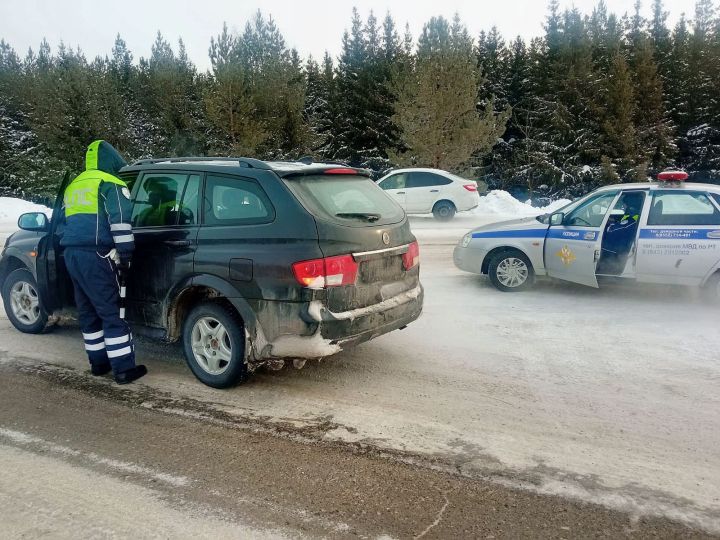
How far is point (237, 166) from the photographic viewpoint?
4535mm

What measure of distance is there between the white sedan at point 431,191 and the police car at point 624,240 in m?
10.6

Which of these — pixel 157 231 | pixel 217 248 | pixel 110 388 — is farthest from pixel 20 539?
pixel 157 231

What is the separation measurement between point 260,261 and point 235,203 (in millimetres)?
590

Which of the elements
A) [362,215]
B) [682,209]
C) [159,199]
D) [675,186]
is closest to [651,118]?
[675,186]

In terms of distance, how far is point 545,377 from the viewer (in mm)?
4707

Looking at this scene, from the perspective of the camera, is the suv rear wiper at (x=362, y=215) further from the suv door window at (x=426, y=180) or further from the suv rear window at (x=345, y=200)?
the suv door window at (x=426, y=180)

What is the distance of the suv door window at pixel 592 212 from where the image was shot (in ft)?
24.0

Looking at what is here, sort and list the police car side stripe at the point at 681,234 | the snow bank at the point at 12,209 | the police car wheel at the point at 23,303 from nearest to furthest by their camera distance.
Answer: the police car wheel at the point at 23,303 → the police car side stripe at the point at 681,234 → the snow bank at the point at 12,209

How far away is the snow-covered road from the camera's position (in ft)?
10.5

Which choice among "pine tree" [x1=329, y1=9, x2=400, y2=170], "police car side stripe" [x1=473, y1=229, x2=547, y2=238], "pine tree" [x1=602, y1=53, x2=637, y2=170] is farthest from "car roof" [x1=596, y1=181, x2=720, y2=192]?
"pine tree" [x1=602, y1=53, x2=637, y2=170]

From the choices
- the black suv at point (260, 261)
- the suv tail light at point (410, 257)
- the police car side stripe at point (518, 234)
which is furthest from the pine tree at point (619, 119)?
the black suv at point (260, 261)

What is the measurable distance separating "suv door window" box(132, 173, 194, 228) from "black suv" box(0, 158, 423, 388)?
1 cm

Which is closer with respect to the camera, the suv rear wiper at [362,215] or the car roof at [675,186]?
the suv rear wiper at [362,215]

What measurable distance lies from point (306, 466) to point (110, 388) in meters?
2.10
